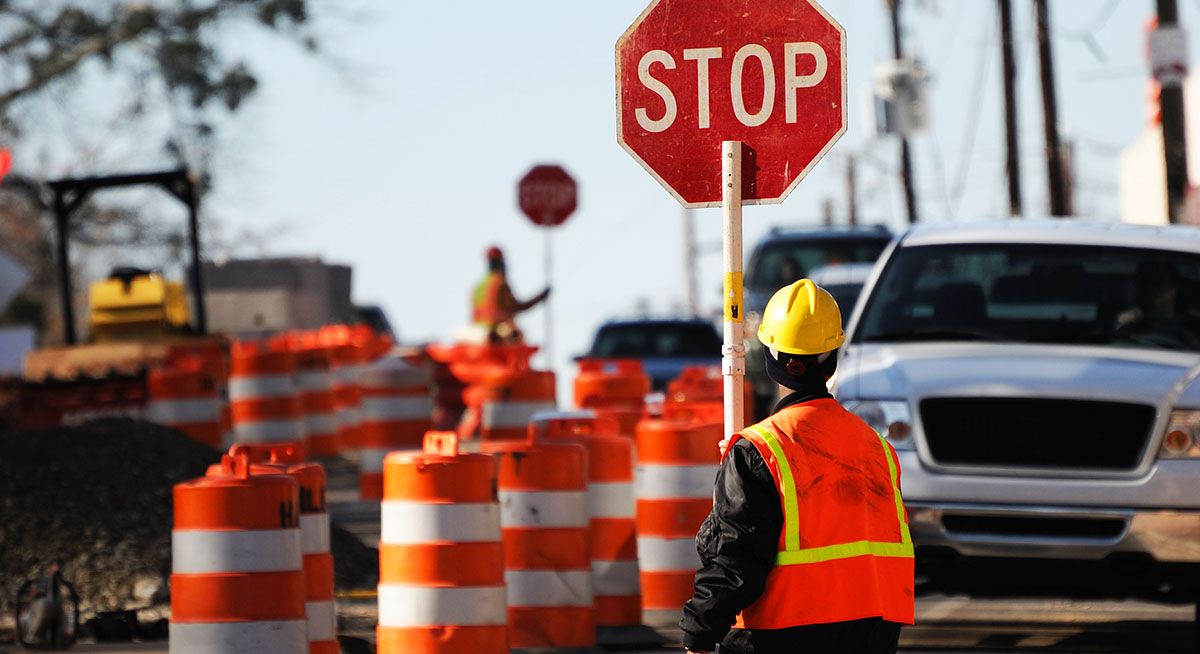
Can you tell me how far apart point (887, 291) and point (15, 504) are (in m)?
4.94

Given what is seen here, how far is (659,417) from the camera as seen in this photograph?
1318 cm

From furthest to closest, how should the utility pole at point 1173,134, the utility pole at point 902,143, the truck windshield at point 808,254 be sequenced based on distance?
the utility pole at point 902,143
the utility pole at point 1173,134
the truck windshield at point 808,254

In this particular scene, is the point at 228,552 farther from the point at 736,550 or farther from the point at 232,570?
the point at 736,550

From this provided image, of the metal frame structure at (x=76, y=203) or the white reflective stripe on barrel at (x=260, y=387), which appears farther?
the metal frame structure at (x=76, y=203)

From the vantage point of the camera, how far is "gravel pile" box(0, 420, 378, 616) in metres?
12.7

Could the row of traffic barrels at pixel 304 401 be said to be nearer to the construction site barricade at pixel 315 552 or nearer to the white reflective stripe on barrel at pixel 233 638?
the construction site barricade at pixel 315 552

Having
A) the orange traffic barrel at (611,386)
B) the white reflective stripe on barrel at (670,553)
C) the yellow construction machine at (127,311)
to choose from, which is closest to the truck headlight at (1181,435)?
the white reflective stripe on barrel at (670,553)

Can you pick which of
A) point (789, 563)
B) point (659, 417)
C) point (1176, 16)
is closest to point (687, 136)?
point (789, 563)

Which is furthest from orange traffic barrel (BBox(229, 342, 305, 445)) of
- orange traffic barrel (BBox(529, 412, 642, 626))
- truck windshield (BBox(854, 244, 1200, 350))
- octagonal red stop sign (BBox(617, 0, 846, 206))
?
octagonal red stop sign (BBox(617, 0, 846, 206))

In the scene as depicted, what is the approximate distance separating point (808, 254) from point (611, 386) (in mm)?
6101

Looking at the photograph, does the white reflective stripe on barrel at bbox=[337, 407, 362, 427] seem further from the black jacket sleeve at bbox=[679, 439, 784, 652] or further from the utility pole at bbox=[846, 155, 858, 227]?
the utility pole at bbox=[846, 155, 858, 227]

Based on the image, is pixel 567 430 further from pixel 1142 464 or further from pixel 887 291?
pixel 1142 464

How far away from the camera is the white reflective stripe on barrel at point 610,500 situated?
1179 centimetres

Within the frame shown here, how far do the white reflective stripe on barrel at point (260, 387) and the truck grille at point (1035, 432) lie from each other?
1068 cm
